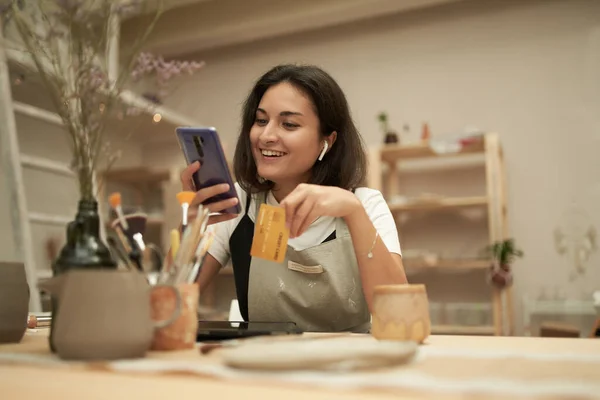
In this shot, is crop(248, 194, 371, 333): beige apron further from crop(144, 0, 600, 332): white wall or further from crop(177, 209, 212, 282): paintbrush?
crop(144, 0, 600, 332): white wall

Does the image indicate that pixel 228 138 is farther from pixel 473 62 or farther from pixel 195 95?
pixel 473 62

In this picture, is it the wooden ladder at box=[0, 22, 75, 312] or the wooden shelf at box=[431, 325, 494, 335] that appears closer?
the wooden ladder at box=[0, 22, 75, 312]

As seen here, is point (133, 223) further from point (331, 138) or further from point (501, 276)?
point (501, 276)

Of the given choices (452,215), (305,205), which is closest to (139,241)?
(305,205)

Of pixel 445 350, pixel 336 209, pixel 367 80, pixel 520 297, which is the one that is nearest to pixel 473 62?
pixel 367 80

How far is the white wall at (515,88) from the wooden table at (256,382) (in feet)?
10.3

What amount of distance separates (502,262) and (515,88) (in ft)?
4.06

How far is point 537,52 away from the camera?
12.3 feet

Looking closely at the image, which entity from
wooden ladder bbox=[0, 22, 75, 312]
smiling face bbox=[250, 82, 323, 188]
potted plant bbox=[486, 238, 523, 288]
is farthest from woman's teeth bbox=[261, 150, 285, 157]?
potted plant bbox=[486, 238, 523, 288]

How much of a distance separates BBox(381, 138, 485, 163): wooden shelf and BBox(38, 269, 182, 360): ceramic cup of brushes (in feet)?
10.2

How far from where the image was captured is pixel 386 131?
12.9 feet

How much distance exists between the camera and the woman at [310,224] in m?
1.24

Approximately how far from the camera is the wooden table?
0.44 metres

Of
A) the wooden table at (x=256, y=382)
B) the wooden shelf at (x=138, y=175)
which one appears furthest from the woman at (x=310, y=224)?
the wooden shelf at (x=138, y=175)
